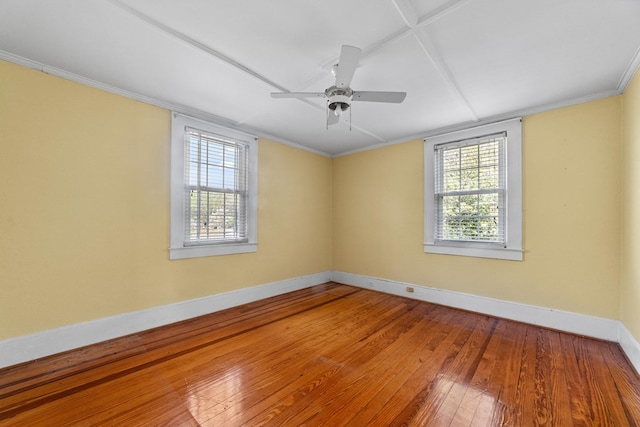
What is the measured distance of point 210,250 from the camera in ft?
10.9

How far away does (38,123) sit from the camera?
2223 millimetres

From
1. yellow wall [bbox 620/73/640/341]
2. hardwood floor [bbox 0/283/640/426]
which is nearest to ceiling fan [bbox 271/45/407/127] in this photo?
yellow wall [bbox 620/73/640/341]

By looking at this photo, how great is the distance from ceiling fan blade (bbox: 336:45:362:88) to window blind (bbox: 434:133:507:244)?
93.9 inches

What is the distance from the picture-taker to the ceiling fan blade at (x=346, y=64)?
162 cm

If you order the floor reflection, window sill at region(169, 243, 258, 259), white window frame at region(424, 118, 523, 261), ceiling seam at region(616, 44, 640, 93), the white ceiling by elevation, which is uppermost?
the white ceiling

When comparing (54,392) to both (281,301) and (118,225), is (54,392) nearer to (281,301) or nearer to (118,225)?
(118,225)

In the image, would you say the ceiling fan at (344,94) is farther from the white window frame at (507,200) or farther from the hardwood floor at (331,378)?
the hardwood floor at (331,378)

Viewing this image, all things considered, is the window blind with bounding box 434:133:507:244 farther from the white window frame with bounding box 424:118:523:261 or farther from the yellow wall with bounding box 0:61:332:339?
the yellow wall with bounding box 0:61:332:339

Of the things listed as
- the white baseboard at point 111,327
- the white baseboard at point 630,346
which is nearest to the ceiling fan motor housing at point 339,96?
the white baseboard at point 111,327

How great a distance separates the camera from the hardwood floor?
159cm

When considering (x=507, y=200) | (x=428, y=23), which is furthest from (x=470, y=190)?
(x=428, y=23)

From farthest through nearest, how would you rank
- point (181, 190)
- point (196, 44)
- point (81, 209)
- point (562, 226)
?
point (181, 190), point (562, 226), point (81, 209), point (196, 44)

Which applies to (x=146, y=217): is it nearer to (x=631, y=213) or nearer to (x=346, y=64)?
(x=346, y=64)

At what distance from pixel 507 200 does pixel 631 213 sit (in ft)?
3.28
